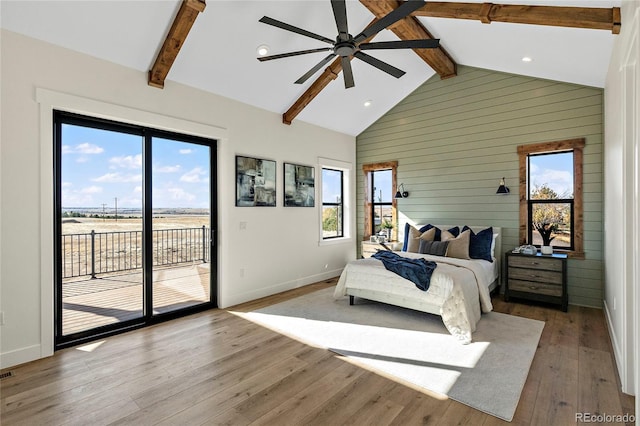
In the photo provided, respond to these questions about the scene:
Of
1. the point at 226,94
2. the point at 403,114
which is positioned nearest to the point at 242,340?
the point at 226,94

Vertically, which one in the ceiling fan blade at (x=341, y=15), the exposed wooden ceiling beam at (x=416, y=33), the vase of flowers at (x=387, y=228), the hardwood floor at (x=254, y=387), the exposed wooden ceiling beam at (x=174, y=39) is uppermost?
the exposed wooden ceiling beam at (x=416, y=33)

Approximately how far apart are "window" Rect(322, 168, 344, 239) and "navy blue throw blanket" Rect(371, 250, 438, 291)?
2.42 metres

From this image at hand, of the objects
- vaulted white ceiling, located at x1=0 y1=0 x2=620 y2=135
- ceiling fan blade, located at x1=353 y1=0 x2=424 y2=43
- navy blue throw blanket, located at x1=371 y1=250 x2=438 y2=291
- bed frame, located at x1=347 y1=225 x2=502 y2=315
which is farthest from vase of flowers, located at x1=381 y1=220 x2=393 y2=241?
ceiling fan blade, located at x1=353 y1=0 x2=424 y2=43

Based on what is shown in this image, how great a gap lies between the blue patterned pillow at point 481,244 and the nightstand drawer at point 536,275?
35cm

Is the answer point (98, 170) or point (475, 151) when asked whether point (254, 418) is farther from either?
point (475, 151)

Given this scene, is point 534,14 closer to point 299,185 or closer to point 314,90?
point 314,90

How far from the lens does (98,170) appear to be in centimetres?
355

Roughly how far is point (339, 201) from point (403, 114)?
2.17m

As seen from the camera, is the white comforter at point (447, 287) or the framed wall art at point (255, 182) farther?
the framed wall art at point (255, 182)

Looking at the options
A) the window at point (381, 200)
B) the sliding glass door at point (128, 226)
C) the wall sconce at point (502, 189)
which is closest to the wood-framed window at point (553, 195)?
the wall sconce at point (502, 189)

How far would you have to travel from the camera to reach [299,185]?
5707 mm

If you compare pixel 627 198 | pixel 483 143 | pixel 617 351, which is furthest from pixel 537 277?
pixel 483 143

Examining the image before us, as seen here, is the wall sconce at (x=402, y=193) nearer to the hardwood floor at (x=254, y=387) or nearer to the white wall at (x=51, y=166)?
the white wall at (x=51, y=166)

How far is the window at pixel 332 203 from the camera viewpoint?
257 inches
